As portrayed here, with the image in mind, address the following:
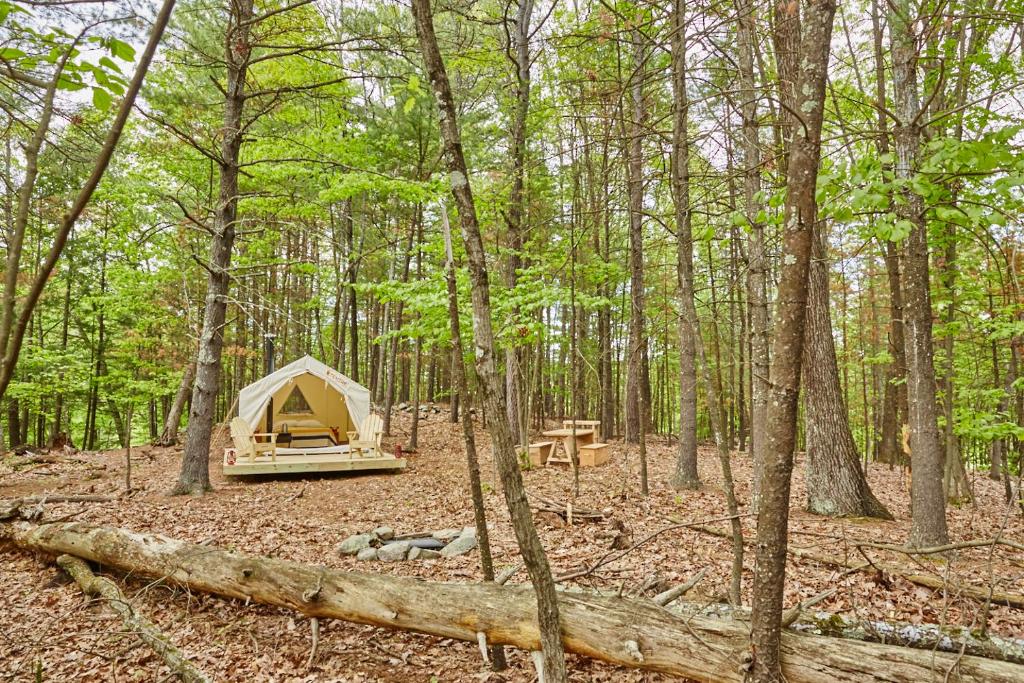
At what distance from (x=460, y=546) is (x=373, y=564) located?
909 millimetres

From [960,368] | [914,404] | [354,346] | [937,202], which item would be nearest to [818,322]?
[914,404]

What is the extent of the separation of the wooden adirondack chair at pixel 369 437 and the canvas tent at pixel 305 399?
12.5 inches

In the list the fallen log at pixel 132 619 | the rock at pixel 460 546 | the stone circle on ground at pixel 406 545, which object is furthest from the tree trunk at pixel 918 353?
the fallen log at pixel 132 619

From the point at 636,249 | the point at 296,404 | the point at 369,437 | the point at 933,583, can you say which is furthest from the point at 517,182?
the point at 296,404

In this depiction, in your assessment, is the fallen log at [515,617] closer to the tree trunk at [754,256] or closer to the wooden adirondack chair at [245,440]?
the tree trunk at [754,256]

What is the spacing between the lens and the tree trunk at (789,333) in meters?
2.38

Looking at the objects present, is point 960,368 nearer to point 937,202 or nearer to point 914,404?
point 914,404

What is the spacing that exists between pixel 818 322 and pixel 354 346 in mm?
12759

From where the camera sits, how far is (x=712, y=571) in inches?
194

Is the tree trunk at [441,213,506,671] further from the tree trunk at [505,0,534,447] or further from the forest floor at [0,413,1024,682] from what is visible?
the tree trunk at [505,0,534,447]

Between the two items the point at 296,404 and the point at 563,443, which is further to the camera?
the point at 296,404

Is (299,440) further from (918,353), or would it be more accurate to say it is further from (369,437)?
(918,353)

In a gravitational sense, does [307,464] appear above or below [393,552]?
above

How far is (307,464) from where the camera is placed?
10141 millimetres
